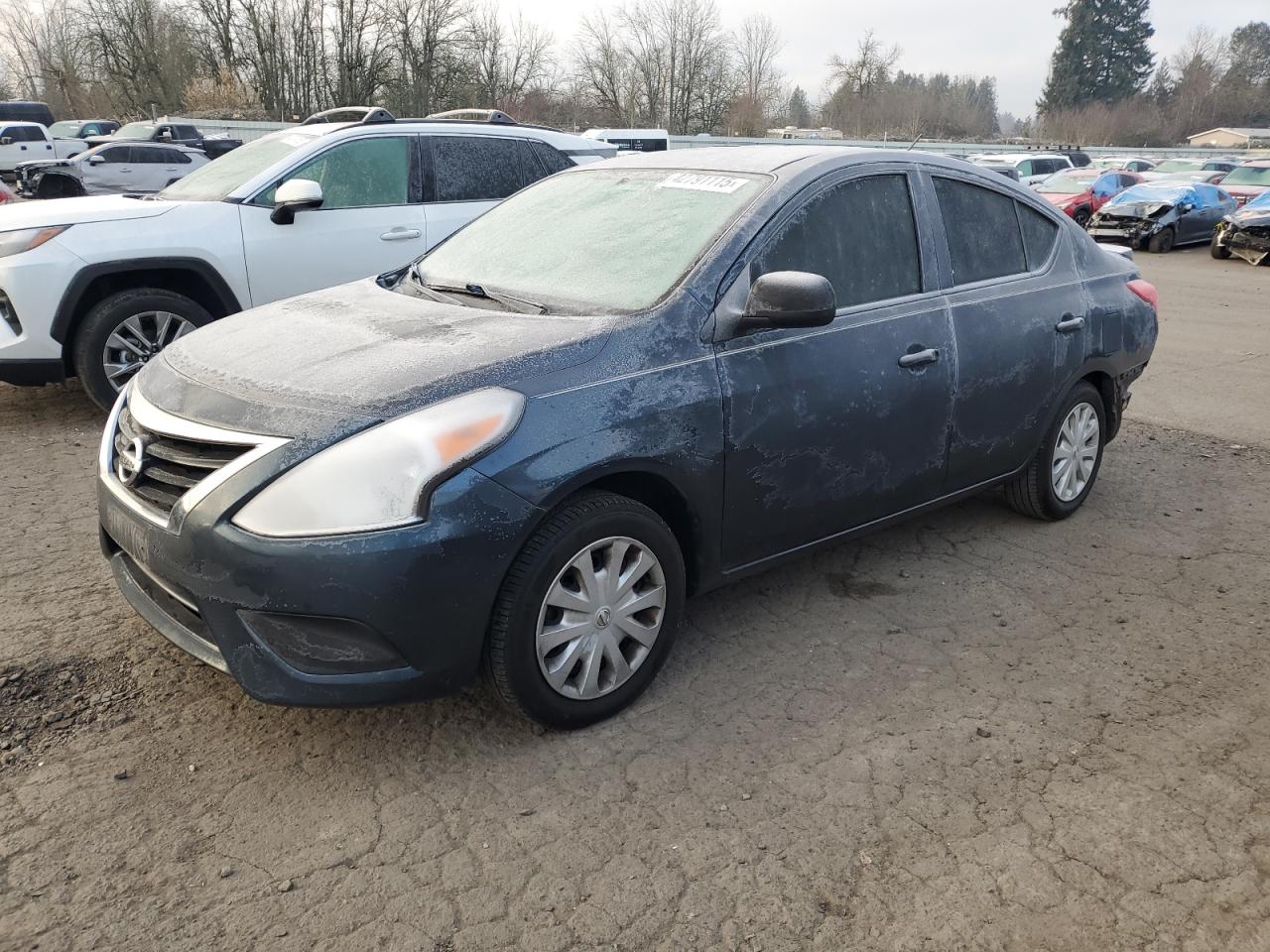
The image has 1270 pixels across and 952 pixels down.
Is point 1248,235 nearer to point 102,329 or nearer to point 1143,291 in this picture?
point 1143,291

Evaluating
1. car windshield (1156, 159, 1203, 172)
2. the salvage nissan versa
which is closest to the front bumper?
the salvage nissan versa

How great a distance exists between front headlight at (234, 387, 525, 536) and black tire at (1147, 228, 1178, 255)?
864 inches

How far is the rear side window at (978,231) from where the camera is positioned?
419 centimetres

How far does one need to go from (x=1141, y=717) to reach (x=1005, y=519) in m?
1.88

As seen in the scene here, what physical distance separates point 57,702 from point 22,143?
3062cm

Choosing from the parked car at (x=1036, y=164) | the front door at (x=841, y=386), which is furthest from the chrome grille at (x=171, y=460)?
the parked car at (x=1036, y=164)

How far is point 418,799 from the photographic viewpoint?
110 inches

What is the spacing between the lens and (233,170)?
273 inches

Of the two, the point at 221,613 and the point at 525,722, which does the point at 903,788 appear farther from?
the point at 221,613

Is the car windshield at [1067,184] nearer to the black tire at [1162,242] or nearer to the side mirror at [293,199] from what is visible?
the black tire at [1162,242]

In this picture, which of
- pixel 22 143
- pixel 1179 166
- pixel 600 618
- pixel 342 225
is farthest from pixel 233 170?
pixel 1179 166

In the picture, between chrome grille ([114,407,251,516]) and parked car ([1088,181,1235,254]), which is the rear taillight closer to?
chrome grille ([114,407,251,516])

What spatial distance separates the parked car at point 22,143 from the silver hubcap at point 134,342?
1016 inches

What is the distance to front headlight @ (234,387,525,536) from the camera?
2598mm
